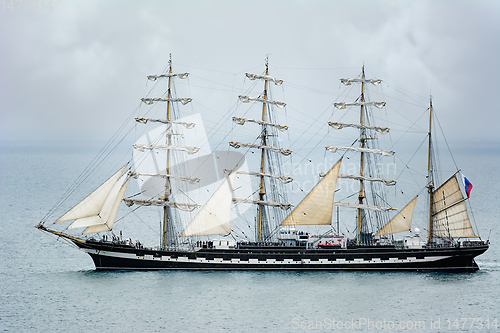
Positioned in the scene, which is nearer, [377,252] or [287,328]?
[287,328]

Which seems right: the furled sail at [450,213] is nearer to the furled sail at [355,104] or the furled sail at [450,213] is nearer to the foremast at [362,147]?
the foremast at [362,147]

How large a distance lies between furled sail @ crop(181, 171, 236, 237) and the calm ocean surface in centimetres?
424

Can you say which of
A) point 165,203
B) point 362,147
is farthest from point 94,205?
point 362,147

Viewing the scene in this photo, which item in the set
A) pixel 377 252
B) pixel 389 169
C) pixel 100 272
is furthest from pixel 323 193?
pixel 389 169

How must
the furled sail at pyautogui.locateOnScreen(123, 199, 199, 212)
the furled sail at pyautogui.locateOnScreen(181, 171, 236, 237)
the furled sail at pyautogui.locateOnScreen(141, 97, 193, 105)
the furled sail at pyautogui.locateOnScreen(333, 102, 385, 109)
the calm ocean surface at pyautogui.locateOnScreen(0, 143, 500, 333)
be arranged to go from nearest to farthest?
the calm ocean surface at pyautogui.locateOnScreen(0, 143, 500, 333)
the furled sail at pyautogui.locateOnScreen(181, 171, 236, 237)
the furled sail at pyautogui.locateOnScreen(123, 199, 199, 212)
the furled sail at pyautogui.locateOnScreen(141, 97, 193, 105)
the furled sail at pyautogui.locateOnScreen(333, 102, 385, 109)

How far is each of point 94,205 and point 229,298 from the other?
1776 centimetres

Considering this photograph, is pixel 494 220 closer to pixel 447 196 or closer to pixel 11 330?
pixel 447 196

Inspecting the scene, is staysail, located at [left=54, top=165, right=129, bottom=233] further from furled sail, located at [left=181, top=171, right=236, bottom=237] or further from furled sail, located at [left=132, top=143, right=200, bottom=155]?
furled sail, located at [left=181, top=171, right=236, bottom=237]

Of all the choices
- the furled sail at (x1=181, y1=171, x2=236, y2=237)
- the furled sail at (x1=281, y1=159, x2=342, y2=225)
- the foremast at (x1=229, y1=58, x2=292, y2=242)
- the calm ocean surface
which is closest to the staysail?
the calm ocean surface

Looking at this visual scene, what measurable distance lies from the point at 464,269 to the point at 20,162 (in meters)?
124

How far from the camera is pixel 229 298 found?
59.5m

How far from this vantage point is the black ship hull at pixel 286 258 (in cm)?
6956

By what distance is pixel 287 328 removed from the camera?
5284 cm

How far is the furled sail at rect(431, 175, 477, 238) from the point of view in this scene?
71.7 metres
